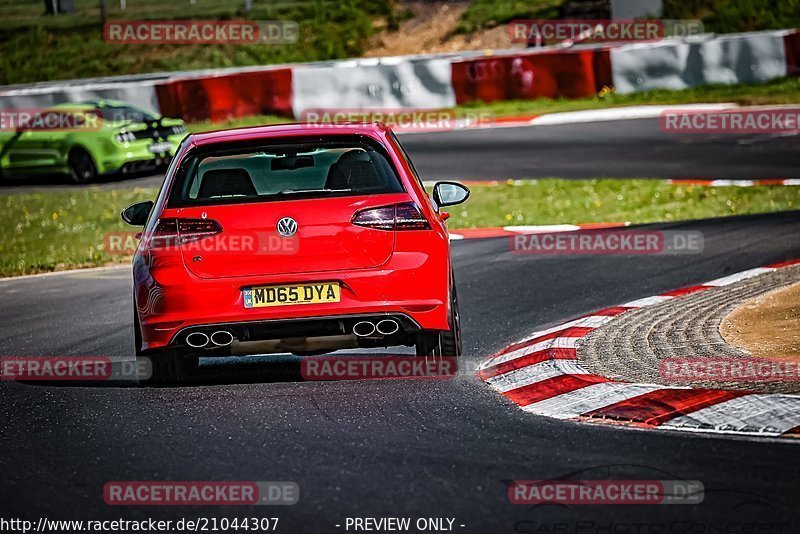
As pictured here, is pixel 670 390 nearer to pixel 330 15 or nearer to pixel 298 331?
pixel 298 331

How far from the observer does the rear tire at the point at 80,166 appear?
2393 centimetres

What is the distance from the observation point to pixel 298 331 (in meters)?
7.88

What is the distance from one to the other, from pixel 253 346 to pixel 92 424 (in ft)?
3.21

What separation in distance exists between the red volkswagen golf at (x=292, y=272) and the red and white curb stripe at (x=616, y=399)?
0.56 metres

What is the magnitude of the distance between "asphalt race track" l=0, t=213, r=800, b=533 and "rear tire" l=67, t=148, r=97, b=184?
14086 mm

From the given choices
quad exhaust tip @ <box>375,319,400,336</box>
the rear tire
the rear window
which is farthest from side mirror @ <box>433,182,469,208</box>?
the rear tire

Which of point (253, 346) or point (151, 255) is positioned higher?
point (151, 255)

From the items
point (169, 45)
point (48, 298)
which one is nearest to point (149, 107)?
point (48, 298)

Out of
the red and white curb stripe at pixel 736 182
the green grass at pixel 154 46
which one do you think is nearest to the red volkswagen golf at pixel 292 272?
the red and white curb stripe at pixel 736 182

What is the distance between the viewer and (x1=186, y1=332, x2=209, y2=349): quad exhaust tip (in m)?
7.96

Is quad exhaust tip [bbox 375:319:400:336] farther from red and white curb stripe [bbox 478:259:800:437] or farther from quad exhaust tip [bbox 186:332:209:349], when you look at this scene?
quad exhaust tip [bbox 186:332:209:349]

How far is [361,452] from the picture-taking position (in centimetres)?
639

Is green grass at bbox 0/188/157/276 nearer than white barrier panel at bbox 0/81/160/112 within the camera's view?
Yes

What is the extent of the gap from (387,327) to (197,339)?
1012 mm
